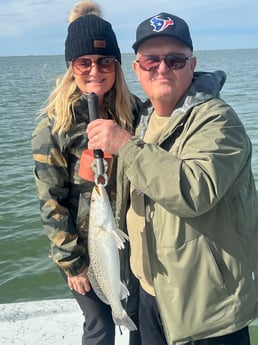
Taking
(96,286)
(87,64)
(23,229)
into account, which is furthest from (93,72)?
(23,229)

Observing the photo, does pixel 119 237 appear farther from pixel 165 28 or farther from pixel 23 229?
pixel 23 229

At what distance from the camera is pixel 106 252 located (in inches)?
125

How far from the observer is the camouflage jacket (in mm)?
3455

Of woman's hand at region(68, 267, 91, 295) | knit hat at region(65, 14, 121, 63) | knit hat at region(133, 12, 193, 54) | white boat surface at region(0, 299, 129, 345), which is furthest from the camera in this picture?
white boat surface at region(0, 299, 129, 345)

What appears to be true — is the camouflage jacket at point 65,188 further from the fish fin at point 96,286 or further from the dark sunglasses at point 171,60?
the dark sunglasses at point 171,60

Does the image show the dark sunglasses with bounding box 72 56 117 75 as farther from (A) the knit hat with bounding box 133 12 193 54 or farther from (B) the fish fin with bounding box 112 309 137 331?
(B) the fish fin with bounding box 112 309 137 331

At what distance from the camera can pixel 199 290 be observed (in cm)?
278

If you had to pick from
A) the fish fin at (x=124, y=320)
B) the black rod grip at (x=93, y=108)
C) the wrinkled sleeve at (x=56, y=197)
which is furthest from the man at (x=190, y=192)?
the wrinkled sleeve at (x=56, y=197)

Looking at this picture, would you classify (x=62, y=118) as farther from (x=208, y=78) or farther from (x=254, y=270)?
(x=254, y=270)

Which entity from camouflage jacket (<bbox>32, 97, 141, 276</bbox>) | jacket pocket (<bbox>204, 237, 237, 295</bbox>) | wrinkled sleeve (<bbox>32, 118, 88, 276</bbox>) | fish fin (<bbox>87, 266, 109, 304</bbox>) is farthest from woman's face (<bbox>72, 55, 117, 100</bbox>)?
jacket pocket (<bbox>204, 237, 237, 295</bbox>)

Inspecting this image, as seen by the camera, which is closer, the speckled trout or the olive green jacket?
the olive green jacket

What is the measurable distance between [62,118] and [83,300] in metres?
1.29

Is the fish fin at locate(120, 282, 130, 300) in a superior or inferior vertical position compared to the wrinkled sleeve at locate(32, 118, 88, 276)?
inferior

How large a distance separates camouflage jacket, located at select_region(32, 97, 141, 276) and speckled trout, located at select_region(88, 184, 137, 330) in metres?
0.25
